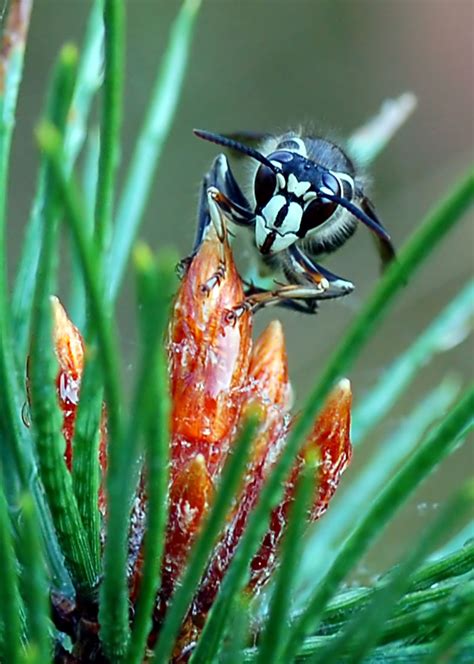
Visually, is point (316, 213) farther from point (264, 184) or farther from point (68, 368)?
point (68, 368)

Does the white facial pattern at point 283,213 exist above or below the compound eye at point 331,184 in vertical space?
below

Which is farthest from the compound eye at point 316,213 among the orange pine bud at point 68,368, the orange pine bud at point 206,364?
the orange pine bud at point 68,368

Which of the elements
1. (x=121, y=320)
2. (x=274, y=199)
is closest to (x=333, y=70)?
(x=121, y=320)

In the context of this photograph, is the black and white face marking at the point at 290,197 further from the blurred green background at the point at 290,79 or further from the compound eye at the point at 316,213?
the blurred green background at the point at 290,79

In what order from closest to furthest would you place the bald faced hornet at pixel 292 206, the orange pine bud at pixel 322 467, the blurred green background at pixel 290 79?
the orange pine bud at pixel 322 467 → the bald faced hornet at pixel 292 206 → the blurred green background at pixel 290 79

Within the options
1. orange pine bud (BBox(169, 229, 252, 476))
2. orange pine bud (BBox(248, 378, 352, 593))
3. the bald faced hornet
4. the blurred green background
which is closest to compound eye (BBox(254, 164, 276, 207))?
the bald faced hornet

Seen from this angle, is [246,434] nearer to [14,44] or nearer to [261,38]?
[14,44]

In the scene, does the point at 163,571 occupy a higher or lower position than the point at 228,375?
lower
